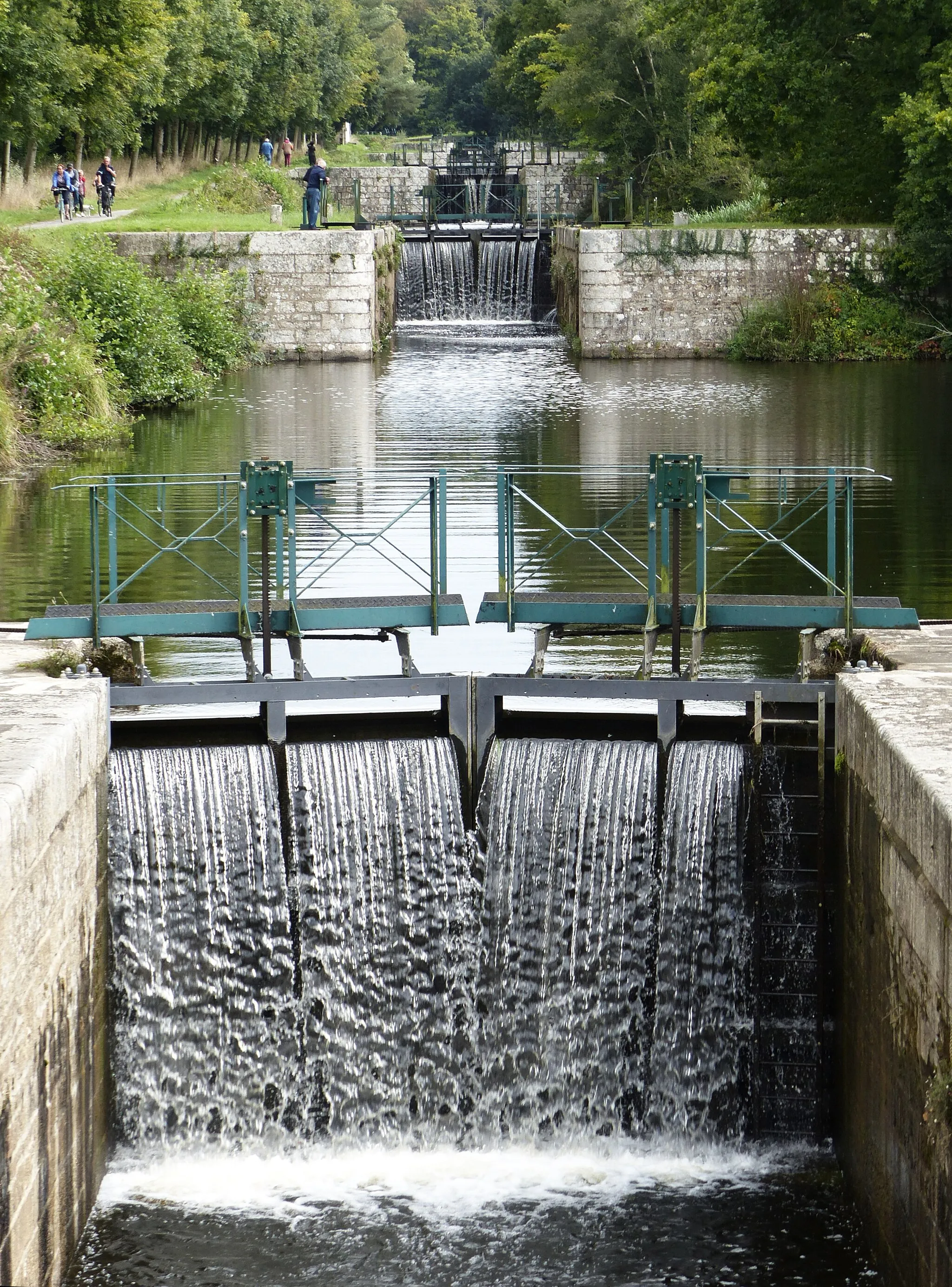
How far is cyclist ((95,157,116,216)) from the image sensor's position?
3900 cm

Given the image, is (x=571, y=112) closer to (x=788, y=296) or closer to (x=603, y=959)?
(x=788, y=296)

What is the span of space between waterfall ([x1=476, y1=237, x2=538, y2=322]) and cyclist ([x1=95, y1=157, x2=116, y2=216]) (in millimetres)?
7885

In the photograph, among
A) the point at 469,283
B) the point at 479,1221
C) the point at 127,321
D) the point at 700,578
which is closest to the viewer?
the point at 479,1221

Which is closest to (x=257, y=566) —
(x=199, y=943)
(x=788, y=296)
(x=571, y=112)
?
(x=199, y=943)

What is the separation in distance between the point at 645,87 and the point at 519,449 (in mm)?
26381

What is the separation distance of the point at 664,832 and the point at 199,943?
239 cm

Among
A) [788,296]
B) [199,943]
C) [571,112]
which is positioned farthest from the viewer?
[571,112]

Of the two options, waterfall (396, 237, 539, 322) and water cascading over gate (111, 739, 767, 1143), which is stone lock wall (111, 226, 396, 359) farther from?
water cascading over gate (111, 739, 767, 1143)

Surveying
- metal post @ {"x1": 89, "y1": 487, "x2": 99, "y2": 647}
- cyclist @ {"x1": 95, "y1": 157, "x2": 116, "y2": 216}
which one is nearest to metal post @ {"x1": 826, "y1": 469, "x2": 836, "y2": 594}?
metal post @ {"x1": 89, "y1": 487, "x2": 99, "y2": 647}

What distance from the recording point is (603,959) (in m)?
9.45

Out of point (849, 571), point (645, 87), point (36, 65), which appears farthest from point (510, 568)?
point (645, 87)

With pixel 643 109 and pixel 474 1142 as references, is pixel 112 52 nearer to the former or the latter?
pixel 643 109

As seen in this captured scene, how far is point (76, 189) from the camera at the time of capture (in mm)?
39094

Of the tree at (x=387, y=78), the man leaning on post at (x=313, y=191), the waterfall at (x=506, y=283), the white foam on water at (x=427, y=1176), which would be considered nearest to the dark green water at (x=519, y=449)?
the waterfall at (x=506, y=283)
